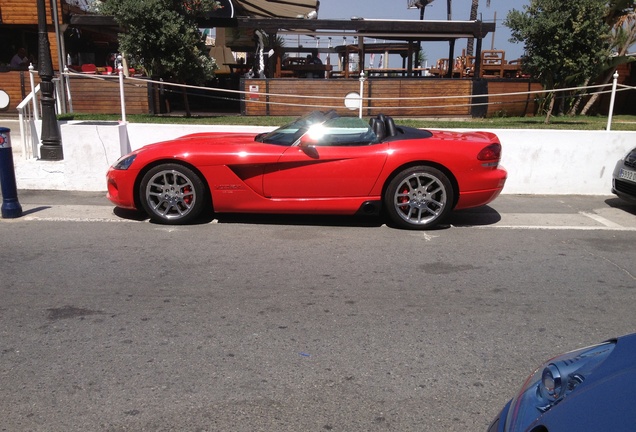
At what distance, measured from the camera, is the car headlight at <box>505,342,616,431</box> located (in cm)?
186

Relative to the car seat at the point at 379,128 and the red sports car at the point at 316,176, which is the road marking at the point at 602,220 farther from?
the car seat at the point at 379,128

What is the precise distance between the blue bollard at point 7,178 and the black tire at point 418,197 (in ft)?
14.2

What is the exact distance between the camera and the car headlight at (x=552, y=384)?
1.86 m

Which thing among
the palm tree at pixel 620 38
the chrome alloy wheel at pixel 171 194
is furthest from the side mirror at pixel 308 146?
the palm tree at pixel 620 38

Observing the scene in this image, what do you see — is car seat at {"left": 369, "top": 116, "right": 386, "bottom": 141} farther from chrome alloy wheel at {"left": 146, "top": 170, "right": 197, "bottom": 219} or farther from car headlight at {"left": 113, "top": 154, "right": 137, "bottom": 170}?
car headlight at {"left": 113, "top": 154, "right": 137, "bottom": 170}

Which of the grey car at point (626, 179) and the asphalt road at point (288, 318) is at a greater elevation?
the grey car at point (626, 179)

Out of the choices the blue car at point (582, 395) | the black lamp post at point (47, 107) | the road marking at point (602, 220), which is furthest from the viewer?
the black lamp post at point (47, 107)

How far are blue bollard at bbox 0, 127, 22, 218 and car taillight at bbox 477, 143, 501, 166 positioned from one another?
532 cm

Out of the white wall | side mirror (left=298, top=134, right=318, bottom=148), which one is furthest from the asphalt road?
the white wall

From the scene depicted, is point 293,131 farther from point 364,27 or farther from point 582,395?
point 364,27

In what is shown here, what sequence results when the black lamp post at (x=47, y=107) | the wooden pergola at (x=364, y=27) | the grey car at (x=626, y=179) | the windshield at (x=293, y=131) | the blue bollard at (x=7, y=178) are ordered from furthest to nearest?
the wooden pergola at (x=364, y=27) → the black lamp post at (x=47, y=107) → the grey car at (x=626, y=179) → the windshield at (x=293, y=131) → the blue bollard at (x=7, y=178)

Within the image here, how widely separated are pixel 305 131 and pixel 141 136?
12.2 ft

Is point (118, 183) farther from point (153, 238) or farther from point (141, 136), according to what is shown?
point (141, 136)

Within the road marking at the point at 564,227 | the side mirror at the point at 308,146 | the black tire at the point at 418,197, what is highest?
the side mirror at the point at 308,146
